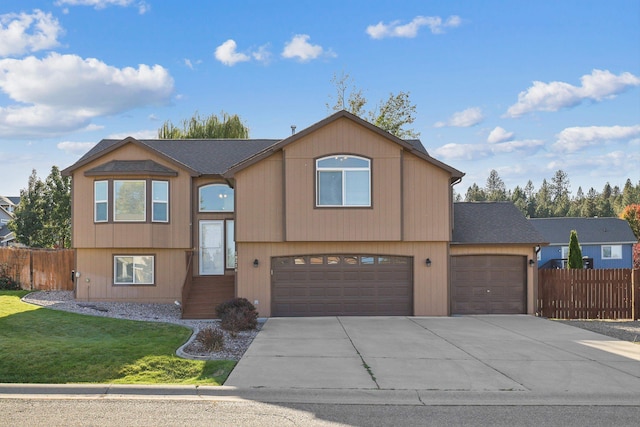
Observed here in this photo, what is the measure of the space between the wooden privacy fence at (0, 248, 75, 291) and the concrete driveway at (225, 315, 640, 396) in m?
11.7

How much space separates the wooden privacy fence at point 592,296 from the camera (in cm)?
1880

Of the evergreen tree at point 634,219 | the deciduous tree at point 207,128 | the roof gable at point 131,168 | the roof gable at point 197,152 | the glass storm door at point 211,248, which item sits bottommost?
the glass storm door at point 211,248

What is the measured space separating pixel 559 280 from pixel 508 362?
9117 mm

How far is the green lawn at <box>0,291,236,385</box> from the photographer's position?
30.5 ft

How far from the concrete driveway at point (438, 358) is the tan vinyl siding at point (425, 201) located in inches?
122

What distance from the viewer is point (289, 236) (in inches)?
695

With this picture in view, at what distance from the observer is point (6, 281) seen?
23.7 meters

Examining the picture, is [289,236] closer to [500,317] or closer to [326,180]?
[326,180]

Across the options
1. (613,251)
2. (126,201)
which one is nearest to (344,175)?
(126,201)

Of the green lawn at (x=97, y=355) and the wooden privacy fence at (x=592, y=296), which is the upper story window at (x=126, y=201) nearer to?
the green lawn at (x=97, y=355)

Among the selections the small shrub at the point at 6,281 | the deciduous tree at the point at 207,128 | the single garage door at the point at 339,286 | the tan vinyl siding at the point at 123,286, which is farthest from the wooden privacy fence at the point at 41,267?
the deciduous tree at the point at 207,128

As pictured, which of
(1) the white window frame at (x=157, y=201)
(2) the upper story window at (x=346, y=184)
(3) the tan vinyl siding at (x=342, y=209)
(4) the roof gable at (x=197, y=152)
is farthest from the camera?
(4) the roof gable at (x=197, y=152)

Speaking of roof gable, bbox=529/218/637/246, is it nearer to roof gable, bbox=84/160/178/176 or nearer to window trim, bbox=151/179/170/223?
window trim, bbox=151/179/170/223

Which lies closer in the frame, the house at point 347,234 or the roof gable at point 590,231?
the house at point 347,234
